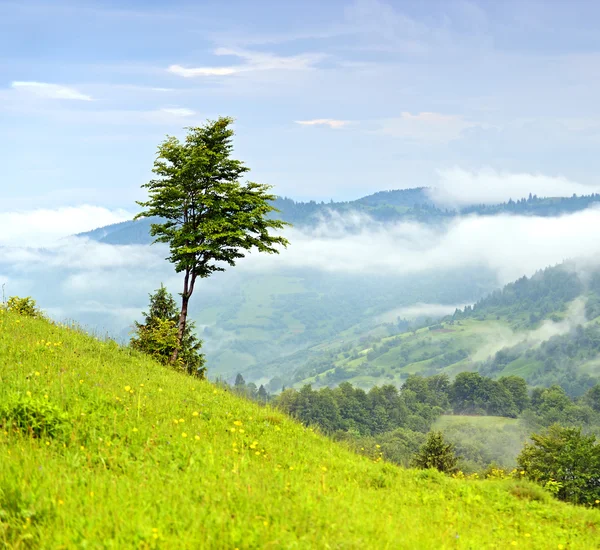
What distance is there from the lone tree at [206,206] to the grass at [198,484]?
13194 mm

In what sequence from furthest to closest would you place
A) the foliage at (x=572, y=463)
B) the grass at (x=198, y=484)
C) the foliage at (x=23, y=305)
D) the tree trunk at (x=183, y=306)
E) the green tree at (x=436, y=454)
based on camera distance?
the foliage at (x=572, y=463), the green tree at (x=436, y=454), the foliage at (x=23, y=305), the tree trunk at (x=183, y=306), the grass at (x=198, y=484)

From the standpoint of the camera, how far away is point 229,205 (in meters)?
28.0

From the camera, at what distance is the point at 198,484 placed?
747cm

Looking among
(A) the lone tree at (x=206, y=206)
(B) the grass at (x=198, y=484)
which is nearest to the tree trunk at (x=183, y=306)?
(A) the lone tree at (x=206, y=206)

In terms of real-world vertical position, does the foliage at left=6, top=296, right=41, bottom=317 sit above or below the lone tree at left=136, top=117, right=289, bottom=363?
below

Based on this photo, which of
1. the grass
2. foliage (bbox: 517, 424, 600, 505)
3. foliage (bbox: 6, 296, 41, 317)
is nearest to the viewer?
the grass

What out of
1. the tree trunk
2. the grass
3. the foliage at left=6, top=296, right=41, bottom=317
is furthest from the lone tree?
the grass

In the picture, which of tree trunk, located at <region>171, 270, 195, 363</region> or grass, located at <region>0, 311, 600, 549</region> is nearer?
grass, located at <region>0, 311, 600, 549</region>

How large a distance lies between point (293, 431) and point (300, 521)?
24.1 ft

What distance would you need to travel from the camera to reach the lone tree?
28391 mm

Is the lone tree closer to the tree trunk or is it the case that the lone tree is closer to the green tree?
the tree trunk

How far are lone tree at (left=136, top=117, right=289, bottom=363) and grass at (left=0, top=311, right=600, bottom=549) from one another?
13.2m

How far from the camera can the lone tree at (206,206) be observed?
28391 mm

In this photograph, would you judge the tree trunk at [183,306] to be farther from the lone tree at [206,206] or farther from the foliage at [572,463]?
the foliage at [572,463]
